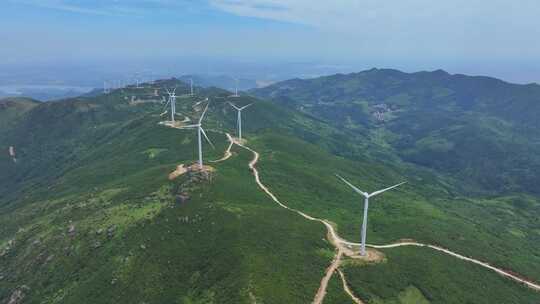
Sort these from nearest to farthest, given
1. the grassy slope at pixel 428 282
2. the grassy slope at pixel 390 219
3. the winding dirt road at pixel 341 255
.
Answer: the winding dirt road at pixel 341 255 → the grassy slope at pixel 428 282 → the grassy slope at pixel 390 219

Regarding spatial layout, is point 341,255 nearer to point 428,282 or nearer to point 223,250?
point 428,282

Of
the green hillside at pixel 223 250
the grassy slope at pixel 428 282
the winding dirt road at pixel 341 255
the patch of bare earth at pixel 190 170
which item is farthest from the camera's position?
the patch of bare earth at pixel 190 170

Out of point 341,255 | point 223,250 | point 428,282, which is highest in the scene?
point 223,250

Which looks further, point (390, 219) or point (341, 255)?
point (390, 219)

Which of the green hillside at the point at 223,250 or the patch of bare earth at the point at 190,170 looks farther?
the patch of bare earth at the point at 190,170

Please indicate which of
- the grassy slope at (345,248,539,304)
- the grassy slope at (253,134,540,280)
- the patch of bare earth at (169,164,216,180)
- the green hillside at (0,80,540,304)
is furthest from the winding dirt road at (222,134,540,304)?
the patch of bare earth at (169,164,216,180)

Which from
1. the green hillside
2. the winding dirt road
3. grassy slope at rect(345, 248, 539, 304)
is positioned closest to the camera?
the winding dirt road

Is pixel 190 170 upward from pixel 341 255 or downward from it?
upward

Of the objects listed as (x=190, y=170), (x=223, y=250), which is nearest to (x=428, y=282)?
(x=223, y=250)

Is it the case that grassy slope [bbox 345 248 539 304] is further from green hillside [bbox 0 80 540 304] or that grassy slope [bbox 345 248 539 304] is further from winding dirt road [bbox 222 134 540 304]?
winding dirt road [bbox 222 134 540 304]

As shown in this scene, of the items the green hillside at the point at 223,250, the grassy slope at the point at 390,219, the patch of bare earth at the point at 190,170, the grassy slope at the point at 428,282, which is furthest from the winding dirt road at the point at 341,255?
the patch of bare earth at the point at 190,170

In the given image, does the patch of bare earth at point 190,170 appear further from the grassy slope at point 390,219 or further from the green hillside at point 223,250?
the grassy slope at point 390,219
